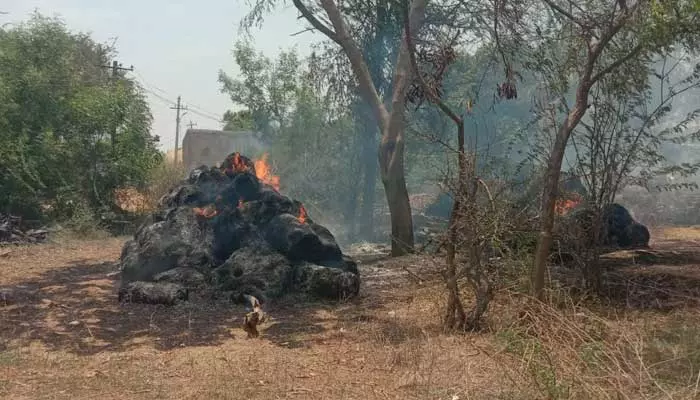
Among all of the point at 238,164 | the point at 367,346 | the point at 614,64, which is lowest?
the point at 367,346

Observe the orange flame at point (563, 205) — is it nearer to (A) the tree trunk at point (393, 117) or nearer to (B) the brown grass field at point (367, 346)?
(B) the brown grass field at point (367, 346)

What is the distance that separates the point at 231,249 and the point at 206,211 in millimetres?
788

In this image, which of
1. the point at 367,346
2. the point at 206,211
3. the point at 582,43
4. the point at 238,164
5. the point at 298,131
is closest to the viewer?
the point at 367,346

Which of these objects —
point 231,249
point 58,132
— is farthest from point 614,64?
point 58,132

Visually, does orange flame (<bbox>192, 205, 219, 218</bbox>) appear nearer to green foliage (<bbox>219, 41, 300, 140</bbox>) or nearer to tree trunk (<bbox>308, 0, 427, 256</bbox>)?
tree trunk (<bbox>308, 0, 427, 256</bbox>)

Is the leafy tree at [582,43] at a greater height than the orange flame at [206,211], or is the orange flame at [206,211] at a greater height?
the leafy tree at [582,43]

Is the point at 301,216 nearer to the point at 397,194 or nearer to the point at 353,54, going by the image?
the point at 397,194

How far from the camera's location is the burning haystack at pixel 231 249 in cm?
806

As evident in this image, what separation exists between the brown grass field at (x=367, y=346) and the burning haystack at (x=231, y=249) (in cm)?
34

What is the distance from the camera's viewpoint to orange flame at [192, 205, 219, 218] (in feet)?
31.0

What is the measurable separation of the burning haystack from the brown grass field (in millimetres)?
340

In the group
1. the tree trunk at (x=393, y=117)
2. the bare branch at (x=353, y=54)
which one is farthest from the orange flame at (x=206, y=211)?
the bare branch at (x=353, y=54)

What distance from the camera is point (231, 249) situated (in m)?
9.18

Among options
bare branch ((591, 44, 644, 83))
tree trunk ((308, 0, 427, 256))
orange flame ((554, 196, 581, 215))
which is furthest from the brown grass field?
tree trunk ((308, 0, 427, 256))
